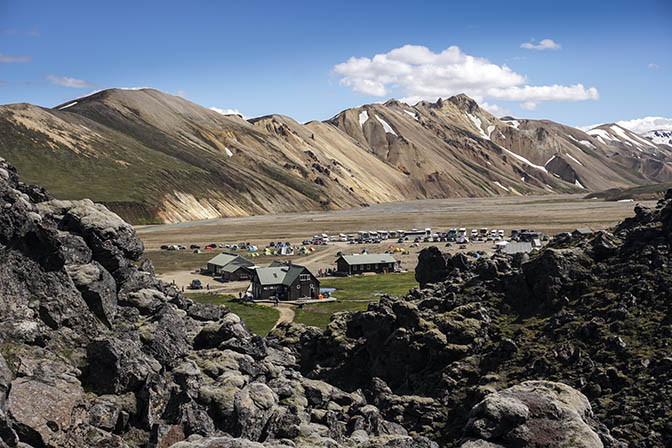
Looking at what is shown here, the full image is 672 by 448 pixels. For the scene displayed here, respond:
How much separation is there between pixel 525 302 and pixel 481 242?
390 ft

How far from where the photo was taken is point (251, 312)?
77.6 meters

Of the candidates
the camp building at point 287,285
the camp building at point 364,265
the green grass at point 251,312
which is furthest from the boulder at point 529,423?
the camp building at point 364,265

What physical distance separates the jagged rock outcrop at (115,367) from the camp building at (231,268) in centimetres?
7250

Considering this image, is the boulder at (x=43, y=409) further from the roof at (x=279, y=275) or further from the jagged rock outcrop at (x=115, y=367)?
the roof at (x=279, y=275)

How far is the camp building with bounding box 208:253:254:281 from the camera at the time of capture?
109062 mm

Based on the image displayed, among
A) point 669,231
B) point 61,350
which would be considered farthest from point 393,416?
point 669,231

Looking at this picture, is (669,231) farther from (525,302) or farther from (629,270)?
(525,302)

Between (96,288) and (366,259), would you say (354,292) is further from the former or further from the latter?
(96,288)

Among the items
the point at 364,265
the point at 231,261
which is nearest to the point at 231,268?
the point at 231,261

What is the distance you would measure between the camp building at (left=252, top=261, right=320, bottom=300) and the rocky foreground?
3478 cm

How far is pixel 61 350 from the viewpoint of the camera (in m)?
25.4

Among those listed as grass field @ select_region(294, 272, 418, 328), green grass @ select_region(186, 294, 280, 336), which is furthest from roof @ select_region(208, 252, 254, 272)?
green grass @ select_region(186, 294, 280, 336)

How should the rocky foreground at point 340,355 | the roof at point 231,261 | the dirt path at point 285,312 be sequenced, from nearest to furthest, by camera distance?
the rocky foreground at point 340,355, the dirt path at point 285,312, the roof at point 231,261

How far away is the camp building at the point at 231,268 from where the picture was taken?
10906 centimetres
